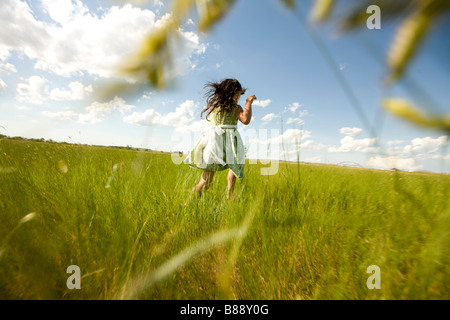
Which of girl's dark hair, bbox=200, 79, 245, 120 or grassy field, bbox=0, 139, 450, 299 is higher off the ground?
girl's dark hair, bbox=200, 79, 245, 120

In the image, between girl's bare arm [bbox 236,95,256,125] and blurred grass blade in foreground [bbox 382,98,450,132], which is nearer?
blurred grass blade in foreground [bbox 382,98,450,132]

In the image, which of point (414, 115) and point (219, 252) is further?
point (219, 252)

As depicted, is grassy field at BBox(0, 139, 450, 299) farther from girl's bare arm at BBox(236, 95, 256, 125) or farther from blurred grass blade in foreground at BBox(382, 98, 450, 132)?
girl's bare arm at BBox(236, 95, 256, 125)

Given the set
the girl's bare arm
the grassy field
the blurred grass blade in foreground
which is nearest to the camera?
the blurred grass blade in foreground

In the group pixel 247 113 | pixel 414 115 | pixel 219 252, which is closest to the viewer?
pixel 414 115

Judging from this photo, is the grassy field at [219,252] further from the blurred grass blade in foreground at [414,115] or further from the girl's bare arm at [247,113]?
the girl's bare arm at [247,113]

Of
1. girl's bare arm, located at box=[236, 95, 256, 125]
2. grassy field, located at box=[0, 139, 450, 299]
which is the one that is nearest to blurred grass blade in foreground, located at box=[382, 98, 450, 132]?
grassy field, located at box=[0, 139, 450, 299]

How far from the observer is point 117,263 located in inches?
27.5

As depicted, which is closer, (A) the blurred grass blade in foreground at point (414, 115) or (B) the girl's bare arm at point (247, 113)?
(A) the blurred grass blade in foreground at point (414, 115)

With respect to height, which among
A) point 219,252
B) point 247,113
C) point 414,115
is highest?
point 247,113

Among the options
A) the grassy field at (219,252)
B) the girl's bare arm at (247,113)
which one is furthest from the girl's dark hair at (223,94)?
the grassy field at (219,252)

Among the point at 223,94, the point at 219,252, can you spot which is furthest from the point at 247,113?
the point at 219,252

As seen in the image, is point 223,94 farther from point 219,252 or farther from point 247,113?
point 219,252
